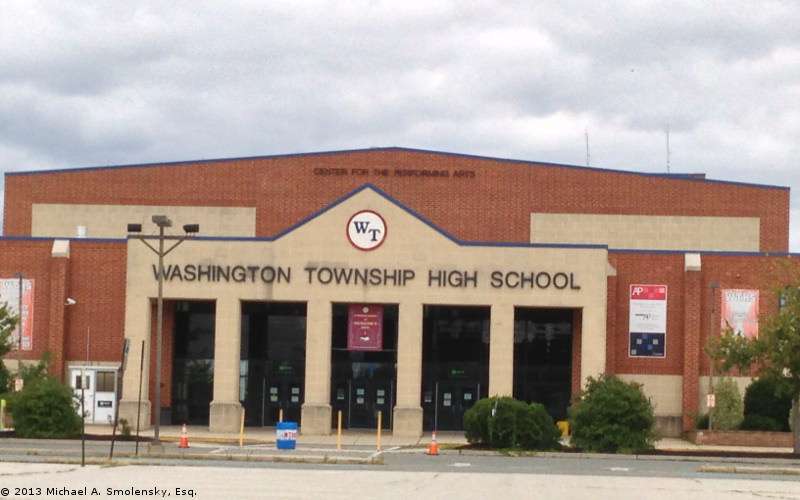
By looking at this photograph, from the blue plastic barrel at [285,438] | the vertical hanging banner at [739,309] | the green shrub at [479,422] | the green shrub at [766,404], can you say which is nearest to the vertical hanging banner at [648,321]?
the vertical hanging banner at [739,309]

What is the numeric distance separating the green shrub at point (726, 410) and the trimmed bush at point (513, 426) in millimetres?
10314

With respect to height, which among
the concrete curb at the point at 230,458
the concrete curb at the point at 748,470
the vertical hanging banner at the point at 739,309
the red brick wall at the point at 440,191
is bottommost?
the concrete curb at the point at 230,458

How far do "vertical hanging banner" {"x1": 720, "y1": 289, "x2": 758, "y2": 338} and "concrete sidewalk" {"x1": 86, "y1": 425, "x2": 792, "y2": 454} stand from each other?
17.5 feet

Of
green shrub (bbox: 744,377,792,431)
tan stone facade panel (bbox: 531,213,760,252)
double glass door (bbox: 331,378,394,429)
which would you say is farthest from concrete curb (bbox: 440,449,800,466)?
tan stone facade panel (bbox: 531,213,760,252)

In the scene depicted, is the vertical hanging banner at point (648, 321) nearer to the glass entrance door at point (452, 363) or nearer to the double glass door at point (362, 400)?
the glass entrance door at point (452, 363)

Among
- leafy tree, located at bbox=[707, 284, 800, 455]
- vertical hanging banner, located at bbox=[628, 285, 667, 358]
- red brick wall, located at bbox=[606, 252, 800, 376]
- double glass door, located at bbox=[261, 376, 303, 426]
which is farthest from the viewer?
double glass door, located at bbox=[261, 376, 303, 426]

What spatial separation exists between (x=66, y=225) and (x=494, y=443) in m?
28.6

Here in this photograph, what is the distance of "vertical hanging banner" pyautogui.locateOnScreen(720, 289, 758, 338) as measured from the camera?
178 feet

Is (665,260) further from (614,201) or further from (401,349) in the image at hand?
(401,349)

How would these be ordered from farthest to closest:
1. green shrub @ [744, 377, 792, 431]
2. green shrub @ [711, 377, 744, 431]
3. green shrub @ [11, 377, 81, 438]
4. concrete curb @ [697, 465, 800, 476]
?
green shrub @ [711, 377, 744, 431], green shrub @ [744, 377, 792, 431], green shrub @ [11, 377, 81, 438], concrete curb @ [697, 465, 800, 476]

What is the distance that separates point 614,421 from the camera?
140 ft

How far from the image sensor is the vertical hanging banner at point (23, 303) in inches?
2188

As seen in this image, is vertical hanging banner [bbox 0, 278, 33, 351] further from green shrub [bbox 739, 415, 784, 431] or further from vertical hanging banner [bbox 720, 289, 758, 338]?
green shrub [bbox 739, 415, 784, 431]

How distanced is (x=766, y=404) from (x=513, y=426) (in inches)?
520
